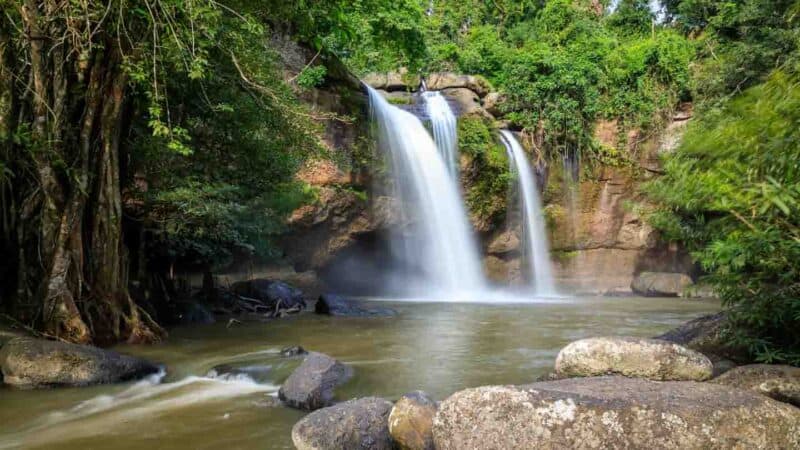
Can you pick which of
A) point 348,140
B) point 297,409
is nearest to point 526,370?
point 297,409

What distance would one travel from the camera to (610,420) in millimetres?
3348

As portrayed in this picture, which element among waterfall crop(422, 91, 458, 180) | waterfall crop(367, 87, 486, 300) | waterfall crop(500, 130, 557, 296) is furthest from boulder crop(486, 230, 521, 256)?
waterfall crop(422, 91, 458, 180)

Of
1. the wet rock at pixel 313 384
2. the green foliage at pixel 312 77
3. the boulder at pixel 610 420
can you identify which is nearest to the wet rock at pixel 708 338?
the boulder at pixel 610 420

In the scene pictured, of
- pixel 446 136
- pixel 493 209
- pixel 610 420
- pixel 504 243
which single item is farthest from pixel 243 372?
pixel 504 243

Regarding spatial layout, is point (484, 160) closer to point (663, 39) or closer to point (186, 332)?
point (663, 39)

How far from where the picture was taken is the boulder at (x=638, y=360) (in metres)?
4.39

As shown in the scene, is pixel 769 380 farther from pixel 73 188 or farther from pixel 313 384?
pixel 73 188

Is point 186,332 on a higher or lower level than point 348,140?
lower

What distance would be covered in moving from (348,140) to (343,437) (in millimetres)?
12604

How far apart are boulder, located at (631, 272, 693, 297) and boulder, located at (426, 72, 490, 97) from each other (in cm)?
793

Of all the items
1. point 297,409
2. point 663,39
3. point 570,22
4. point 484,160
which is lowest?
point 297,409

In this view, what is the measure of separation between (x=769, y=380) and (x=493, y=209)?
14.3m

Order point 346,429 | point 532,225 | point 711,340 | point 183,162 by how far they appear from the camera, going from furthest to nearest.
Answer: point 532,225
point 183,162
point 711,340
point 346,429

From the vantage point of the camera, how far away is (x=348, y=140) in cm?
1611
